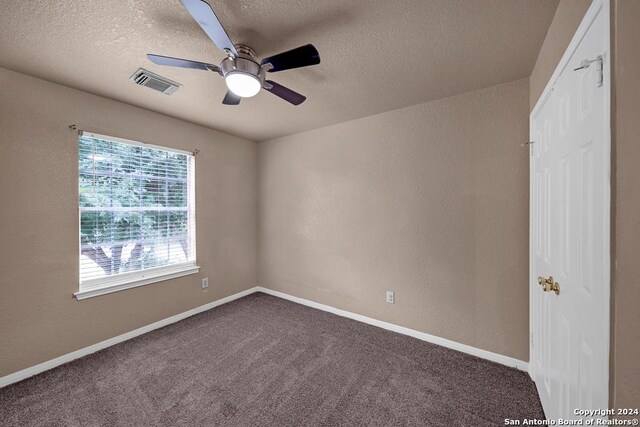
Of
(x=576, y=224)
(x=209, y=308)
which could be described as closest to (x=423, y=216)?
(x=576, y=224)

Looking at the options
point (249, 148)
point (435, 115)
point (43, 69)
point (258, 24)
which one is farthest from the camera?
point (249, 148)

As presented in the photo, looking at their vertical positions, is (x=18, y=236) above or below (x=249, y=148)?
below

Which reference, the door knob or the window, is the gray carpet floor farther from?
the door knob

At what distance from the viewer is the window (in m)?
2.34

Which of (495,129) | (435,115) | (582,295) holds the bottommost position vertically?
(582,295)

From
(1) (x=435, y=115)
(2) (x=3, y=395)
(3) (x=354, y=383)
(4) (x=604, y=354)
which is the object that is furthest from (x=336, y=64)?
(2) (x=3, y=395)

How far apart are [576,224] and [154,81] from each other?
282 centimetres

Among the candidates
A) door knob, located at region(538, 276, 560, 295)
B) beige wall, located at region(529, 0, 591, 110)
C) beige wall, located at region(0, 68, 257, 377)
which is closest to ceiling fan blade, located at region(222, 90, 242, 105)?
beige wall, located at region(0, 68, 257, 377)

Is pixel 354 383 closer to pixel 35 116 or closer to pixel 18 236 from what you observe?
pixel 18 236

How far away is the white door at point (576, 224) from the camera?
81 cm

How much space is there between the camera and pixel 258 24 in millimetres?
1433

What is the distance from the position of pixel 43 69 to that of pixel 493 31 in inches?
124

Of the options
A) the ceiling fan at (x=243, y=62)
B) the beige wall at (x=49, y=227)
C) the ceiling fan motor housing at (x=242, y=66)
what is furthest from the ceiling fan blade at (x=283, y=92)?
the beige wall at (x=49, y=227)

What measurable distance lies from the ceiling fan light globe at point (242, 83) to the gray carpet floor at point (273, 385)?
82.4 inches
